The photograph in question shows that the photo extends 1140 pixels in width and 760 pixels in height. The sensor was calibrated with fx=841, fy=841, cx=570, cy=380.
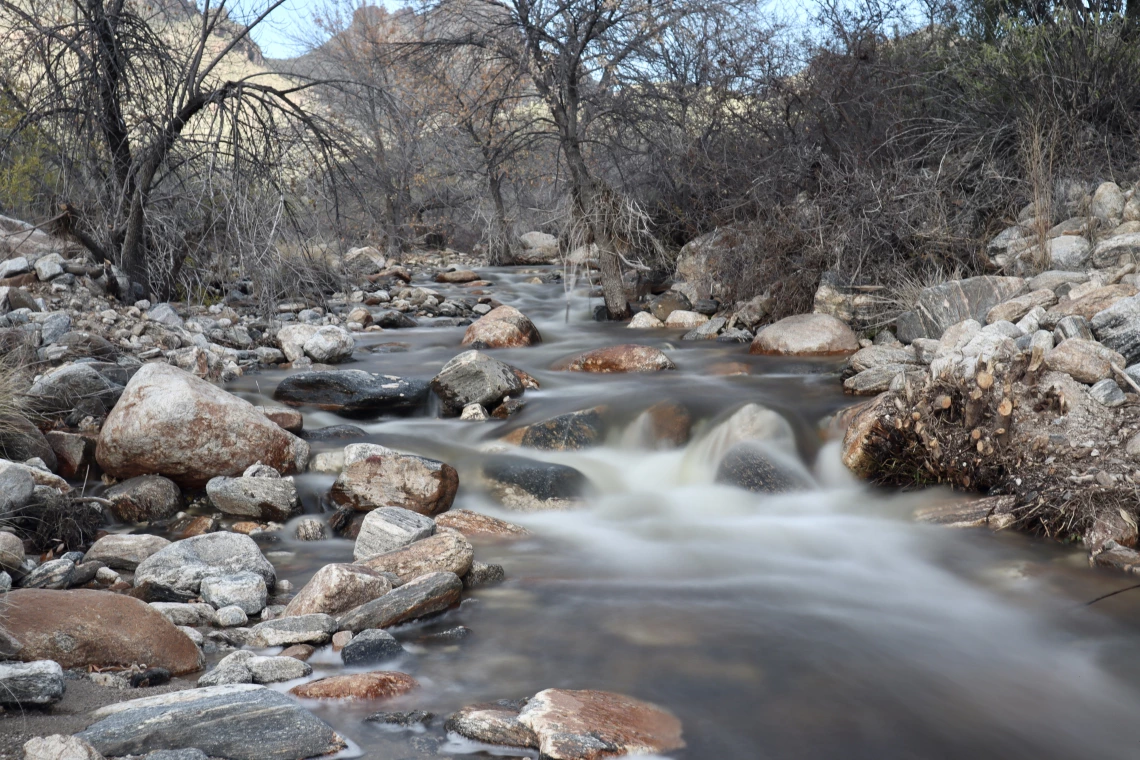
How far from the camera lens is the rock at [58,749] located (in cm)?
215

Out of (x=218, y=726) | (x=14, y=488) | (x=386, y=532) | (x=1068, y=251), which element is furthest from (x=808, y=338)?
(x=218, y=726)

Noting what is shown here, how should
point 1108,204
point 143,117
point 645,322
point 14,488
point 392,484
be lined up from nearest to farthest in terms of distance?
1. point 14,488
2. point 392,484
3. point 1108,204
4. point 143,117
5. point 645,322

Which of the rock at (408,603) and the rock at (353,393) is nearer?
the rock at (408,603)

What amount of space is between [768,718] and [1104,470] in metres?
2.67

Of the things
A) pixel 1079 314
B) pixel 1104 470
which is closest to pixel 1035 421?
pixel 1104 470

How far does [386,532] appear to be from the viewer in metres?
4.48

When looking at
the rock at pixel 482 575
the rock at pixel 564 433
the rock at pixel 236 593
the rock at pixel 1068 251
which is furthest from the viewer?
the rock at pixel 1068 251

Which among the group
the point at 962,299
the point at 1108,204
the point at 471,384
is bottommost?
the point at 471,384

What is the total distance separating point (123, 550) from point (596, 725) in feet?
9.46

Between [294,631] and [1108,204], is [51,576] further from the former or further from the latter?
[1108,204]

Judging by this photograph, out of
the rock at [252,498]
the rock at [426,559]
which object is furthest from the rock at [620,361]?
the rock at [426,559]

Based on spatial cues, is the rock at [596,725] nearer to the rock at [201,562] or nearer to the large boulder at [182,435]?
the rock at [201,562]

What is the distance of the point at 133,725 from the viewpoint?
243 cm

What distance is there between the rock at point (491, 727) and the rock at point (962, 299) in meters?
5.81
